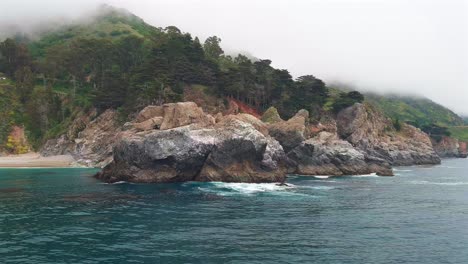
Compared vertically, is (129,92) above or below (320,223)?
above

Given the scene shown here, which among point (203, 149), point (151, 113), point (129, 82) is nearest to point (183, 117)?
point (203, 149)

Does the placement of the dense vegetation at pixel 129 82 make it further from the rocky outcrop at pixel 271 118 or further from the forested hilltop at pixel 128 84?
the rocky outcrop at pixel 271 118

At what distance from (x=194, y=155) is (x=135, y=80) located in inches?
2410

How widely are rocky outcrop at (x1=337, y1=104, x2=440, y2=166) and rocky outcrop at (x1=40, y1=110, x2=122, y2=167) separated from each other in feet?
261

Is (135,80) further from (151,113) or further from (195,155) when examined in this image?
(195,155)

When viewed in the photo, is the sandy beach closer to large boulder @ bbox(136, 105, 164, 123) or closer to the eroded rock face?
large boulder @ bbox(136, 105, 164, 123)

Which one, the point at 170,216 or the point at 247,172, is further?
the point at 247,172

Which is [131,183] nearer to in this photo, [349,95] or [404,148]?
[349,95]

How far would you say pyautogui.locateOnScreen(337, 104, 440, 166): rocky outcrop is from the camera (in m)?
145

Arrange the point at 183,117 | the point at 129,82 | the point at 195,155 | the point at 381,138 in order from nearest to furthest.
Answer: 1. the point at 195,155
2. the point at 183,117
3. the point at 129,82
4. the point at 381,138

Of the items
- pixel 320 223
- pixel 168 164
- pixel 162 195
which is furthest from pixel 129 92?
→ pixel 320 223

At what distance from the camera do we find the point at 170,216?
4666cm

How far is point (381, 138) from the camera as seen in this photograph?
16162 cm

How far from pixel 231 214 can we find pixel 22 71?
511ft
